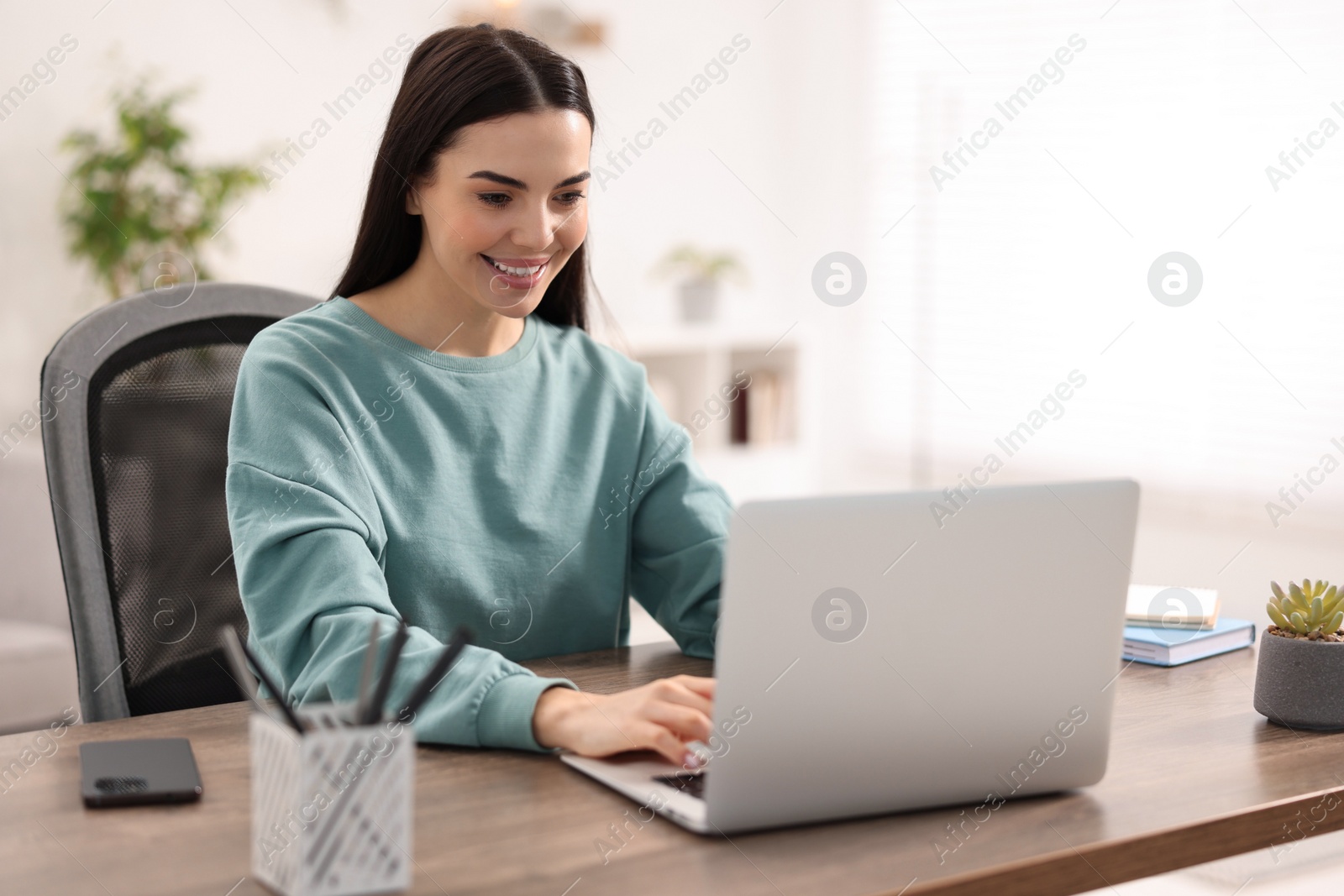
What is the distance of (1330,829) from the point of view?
38.7 inches

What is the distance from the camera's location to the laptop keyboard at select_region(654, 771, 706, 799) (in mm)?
916

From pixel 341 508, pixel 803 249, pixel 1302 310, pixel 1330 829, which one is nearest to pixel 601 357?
pixel 341 508

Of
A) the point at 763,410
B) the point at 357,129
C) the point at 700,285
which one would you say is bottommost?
the point at 763,410

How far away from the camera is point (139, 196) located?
3162 mm

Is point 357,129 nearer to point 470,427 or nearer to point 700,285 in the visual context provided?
point 700,285

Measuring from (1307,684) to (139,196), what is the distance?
9.25 ft

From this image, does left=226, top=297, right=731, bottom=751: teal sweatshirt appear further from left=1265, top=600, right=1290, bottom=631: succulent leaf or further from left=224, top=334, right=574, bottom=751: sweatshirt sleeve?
left=1265, top=600, right=1290, bottom=631: succulent leaf

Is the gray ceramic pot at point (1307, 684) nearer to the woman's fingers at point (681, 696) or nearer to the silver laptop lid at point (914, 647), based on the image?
the silver laptop lid at point (914, 647)

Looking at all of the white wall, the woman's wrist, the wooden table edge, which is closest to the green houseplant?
the white wall

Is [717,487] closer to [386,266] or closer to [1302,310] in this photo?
[386,266]

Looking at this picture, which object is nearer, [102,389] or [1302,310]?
[102,389]

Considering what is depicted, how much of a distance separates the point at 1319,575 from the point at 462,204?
8.65 feet

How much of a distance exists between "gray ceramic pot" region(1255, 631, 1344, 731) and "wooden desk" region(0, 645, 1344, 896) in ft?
0.06

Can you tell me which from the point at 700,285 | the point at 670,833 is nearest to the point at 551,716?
the point at 670,833
